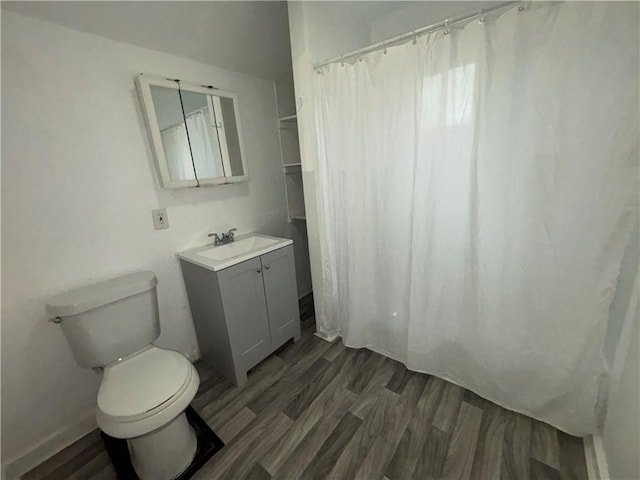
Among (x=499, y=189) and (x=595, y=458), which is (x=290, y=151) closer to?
(x=499, y=189)

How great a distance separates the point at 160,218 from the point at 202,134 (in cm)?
62

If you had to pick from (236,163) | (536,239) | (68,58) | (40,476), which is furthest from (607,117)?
(40,476)

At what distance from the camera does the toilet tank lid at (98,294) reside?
3.92 feet

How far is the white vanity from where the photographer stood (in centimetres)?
153

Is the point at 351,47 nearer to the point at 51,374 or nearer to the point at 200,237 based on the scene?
the point at 200,237

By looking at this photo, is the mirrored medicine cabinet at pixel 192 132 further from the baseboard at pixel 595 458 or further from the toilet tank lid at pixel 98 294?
the baseboard at pixel 595 458

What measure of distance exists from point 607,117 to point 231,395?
2.21m

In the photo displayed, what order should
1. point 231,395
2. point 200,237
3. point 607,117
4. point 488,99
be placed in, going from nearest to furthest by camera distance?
point 607,117, point 488,99, point 231,395, point 200,237

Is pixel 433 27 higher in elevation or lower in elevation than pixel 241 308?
higher

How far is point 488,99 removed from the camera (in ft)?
3.70

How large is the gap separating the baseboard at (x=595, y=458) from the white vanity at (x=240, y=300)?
1.63m

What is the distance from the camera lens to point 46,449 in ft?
4.36

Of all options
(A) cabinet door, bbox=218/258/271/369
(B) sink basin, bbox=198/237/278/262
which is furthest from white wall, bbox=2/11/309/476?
(A) cabinet door, bbox=218/258/271/369

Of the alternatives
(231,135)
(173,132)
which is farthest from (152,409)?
(231,135)
